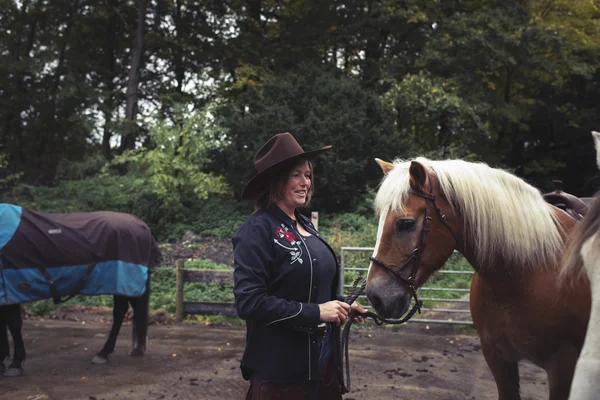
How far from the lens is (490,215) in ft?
7.75

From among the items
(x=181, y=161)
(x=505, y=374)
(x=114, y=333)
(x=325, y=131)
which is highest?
(x=325, y=131)

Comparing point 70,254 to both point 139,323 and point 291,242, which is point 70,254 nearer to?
point 139,323

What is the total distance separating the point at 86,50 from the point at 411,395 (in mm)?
19073

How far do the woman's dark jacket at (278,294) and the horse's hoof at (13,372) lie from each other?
3.88 meters

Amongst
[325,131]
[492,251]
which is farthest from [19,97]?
[492,251]

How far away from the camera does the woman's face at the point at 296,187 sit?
2273 mm

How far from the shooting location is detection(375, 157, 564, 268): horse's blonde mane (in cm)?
235

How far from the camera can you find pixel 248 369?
221 centimetres

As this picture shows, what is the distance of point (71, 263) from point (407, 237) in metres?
4.23

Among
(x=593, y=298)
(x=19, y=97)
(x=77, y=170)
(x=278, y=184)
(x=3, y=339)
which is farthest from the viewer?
(x=19, y=97)

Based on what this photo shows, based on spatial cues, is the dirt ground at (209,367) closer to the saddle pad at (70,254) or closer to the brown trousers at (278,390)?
the saddle pad at (70,254)

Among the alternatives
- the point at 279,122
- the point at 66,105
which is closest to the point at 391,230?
the point at 279,122

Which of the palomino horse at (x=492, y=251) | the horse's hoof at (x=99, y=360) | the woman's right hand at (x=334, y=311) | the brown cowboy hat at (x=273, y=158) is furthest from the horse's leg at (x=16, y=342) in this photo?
the palomino horse at (x=492, y=251)

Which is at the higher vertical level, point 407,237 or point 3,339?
point 407,237
